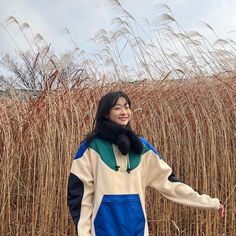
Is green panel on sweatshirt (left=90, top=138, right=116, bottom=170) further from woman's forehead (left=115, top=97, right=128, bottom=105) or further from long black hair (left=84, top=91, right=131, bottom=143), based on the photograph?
woman's forehead (left=115, top=97, right=128, bottom=105)

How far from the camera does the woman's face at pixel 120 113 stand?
171 centimetres

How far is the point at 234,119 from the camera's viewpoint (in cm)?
287

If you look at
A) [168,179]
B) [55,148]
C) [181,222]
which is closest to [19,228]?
[55,148]

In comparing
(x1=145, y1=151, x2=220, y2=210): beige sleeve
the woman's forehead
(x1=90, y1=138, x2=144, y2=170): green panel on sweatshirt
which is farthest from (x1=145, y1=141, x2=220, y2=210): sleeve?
the woman's forehead

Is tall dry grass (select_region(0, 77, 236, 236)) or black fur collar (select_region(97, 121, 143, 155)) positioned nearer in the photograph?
black fur collar (select_region(97, 121, 143, 155))

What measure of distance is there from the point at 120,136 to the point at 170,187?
0.35 meters

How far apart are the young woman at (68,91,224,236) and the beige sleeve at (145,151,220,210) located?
2.6 inches

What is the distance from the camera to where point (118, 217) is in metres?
1.61

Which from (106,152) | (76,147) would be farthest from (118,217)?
(76,147)

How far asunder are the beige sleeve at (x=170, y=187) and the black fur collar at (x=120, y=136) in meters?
0.13

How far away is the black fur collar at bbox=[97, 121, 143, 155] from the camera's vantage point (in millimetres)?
1645

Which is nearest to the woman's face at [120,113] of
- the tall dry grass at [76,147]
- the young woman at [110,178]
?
the young woman at [110,178]

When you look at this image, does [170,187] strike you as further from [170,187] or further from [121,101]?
[121,101]

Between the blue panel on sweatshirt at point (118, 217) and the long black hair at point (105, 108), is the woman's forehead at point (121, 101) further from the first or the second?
the blue panel on sweatshirt at point (118, 217)
